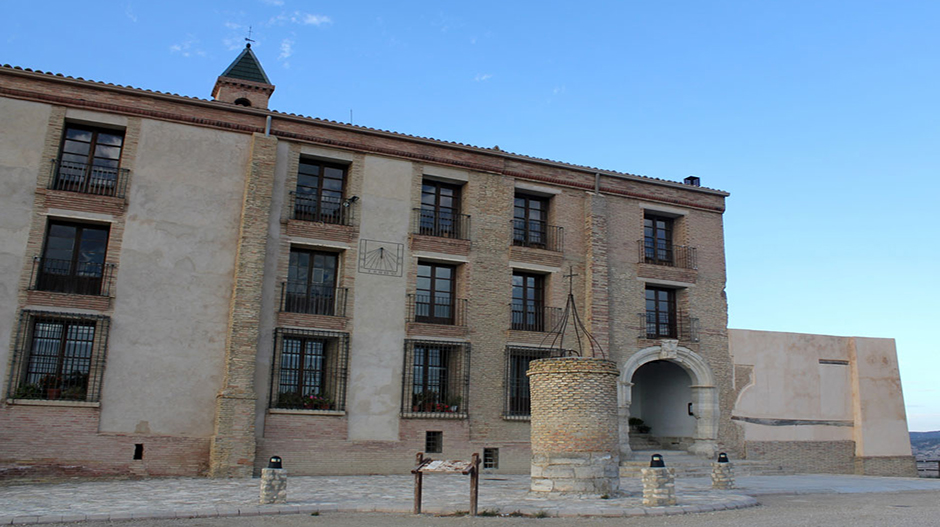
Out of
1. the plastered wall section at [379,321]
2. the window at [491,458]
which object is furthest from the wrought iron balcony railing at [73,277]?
the window at [491,458]

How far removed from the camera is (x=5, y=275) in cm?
1653

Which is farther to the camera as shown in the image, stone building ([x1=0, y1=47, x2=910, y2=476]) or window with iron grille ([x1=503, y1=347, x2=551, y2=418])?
window with iron grille ([x1=503, y1=347, x2=551, y2=418])

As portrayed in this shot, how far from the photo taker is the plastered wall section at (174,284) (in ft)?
55.9

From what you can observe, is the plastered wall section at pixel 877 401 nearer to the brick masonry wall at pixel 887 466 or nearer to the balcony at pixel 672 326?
the brick masonry wall at pixel 887 466

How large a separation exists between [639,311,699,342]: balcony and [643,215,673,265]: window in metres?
1.68

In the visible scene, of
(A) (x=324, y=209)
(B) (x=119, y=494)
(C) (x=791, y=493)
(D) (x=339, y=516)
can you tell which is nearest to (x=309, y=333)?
(A) (x=324, y=209)

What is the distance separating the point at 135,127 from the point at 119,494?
887 cm

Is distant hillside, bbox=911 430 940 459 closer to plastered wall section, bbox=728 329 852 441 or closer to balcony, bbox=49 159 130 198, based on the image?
plastered wall section, bbox=728 329 852 441

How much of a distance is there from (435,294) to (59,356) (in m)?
9.11

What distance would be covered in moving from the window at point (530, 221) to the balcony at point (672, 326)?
159 inches

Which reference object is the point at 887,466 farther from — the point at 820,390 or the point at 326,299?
the point at 326,299

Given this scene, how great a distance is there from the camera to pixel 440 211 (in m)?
21.3

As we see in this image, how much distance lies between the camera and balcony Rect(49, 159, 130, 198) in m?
17.6

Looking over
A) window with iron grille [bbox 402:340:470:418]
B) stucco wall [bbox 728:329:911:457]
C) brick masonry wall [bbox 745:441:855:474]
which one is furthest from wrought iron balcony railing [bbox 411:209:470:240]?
brick masonry wall [bbox 745:441:855:474]
